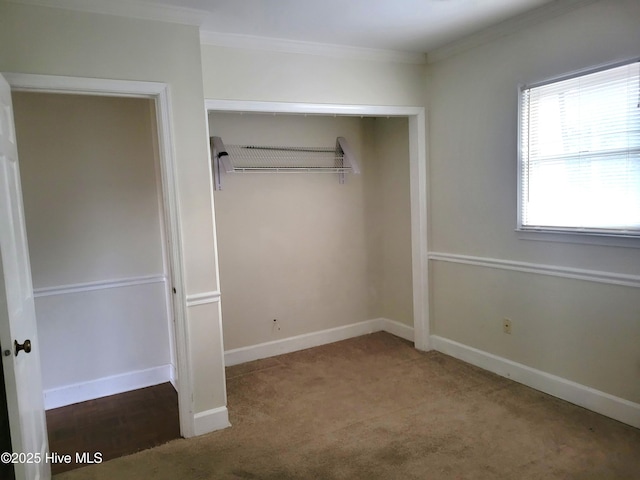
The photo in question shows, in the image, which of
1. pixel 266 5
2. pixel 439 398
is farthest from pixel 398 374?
pixel 266 5

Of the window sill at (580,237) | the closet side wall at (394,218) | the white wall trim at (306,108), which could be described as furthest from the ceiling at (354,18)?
the window sill at (580,237)

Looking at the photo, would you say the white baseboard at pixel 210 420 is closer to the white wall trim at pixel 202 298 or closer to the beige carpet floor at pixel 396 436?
the beige carpet floor at pixel 396 436

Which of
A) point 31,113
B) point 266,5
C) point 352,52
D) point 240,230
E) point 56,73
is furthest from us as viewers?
point 240,230

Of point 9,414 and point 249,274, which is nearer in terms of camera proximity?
point 9,414

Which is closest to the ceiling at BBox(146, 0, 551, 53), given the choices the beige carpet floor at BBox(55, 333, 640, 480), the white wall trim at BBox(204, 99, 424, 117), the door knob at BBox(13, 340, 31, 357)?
the white wall trim at BBox(204, 99, 424, 117)

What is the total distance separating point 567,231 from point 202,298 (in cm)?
235

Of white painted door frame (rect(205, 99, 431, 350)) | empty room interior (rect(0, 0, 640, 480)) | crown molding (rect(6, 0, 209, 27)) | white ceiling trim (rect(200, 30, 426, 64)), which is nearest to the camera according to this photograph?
crown molding (rect(6, 0, 209, 27))

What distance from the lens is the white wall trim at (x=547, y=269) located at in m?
2.59

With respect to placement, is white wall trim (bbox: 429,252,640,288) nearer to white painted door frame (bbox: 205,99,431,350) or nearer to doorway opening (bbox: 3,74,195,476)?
white painted door frame (bbox: 205,99,431,350)

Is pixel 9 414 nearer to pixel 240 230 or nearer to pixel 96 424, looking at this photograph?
pixel 96 424

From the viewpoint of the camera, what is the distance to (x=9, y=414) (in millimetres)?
1771

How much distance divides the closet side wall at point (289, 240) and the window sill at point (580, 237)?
177 centimetres

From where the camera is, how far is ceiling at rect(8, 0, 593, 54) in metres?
2.51

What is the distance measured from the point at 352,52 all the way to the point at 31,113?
2401 mm
